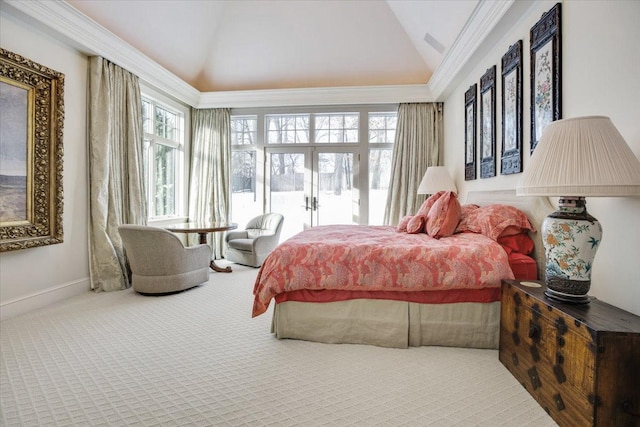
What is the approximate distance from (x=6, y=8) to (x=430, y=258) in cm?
404

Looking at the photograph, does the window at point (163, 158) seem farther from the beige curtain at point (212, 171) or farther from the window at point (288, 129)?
the window at point (288, 129)

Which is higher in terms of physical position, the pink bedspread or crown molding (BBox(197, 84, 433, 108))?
crown molding (BBox(197, 84, 433, 108))

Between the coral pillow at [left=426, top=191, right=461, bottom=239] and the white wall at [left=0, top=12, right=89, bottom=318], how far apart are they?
3.84 metres

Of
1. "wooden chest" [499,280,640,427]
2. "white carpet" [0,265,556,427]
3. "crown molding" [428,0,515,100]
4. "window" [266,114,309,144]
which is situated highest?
"crown molding" [428,0,515,100]

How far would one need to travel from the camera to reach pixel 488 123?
3.37 metres

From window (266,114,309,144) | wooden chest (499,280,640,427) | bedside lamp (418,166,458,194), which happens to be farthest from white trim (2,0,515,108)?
wooden chest (499,280,640,427)

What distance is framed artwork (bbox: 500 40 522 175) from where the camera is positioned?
2.72 metres

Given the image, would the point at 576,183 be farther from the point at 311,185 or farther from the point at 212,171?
the point at 212,171

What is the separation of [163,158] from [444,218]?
4.58 m

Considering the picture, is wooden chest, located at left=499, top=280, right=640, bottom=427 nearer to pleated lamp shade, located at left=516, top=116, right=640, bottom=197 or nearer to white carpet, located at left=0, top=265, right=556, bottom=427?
white carpet, located at left=0, top=265, right=556, bottom=427

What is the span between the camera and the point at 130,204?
160 inches

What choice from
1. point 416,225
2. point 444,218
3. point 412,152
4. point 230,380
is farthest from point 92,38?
point 412,152

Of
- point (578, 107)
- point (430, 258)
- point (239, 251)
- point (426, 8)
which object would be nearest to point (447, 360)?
point (430, 258)

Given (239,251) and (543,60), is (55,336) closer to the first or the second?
(239,251)
